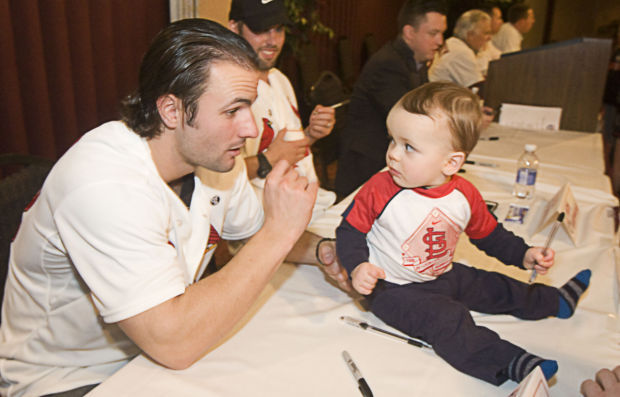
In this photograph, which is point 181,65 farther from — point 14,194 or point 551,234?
point 551,234

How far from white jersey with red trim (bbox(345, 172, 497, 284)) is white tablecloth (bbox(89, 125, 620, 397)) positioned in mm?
142

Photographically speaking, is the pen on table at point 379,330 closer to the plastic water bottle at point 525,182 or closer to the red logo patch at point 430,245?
the red logo patch at point 430,245

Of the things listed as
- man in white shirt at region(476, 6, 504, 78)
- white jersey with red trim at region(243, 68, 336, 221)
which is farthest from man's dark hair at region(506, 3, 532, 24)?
white jersey with red trim at region(243, 68, 336, 221)

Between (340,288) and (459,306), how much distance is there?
31 cm

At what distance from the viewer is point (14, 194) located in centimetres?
116

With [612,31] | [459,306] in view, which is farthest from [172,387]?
[612,31]

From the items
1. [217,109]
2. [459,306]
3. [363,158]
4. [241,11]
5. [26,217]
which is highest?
[241,11]

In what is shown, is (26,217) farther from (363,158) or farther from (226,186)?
(363,158)

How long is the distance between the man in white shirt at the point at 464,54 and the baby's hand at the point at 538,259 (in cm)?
366

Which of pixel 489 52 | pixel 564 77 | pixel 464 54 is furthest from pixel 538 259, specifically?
pixel 489 52

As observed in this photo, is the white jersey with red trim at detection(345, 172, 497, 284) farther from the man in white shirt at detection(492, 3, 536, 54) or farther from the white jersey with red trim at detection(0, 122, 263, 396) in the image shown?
the man in white shirt at detection(492, 3, 536, 54)

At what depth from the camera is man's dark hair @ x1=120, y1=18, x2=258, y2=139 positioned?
3.19ft

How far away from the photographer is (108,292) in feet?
2.76

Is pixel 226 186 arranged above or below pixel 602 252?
above
